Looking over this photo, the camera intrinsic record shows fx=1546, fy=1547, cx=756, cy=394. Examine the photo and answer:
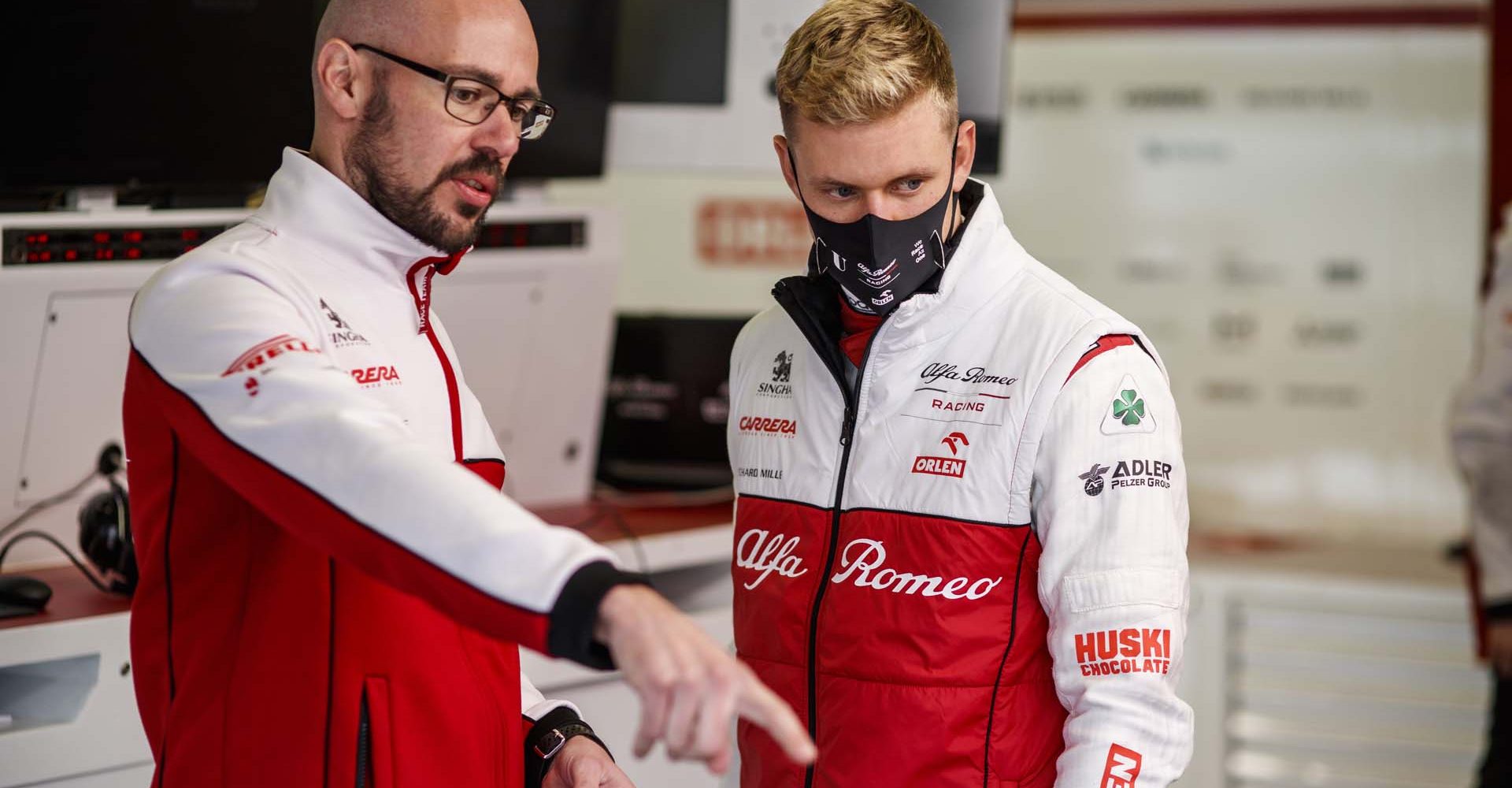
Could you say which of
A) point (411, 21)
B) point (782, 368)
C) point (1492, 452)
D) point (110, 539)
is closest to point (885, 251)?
point (782, 368)

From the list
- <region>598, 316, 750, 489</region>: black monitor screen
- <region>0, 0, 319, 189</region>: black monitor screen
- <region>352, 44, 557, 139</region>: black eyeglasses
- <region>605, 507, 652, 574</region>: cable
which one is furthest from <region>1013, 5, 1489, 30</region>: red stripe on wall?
<region>352, 44, 557, 139</region>: black eyeglasses

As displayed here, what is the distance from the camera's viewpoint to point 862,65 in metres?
1.27

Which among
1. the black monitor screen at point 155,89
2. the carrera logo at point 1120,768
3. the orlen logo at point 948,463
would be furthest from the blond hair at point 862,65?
the black monitor screen at point 155,89

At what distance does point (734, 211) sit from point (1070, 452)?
4.41 m

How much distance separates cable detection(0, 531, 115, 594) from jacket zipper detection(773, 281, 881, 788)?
1.06 metres

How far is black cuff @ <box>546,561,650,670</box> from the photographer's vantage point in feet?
2.82

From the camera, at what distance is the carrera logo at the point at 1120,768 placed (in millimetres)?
1222

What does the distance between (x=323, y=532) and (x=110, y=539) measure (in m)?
1.13

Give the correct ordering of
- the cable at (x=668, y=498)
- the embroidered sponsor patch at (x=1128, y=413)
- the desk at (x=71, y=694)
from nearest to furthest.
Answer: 1. the embroidered sponsor patch at (x=1128, y=413)
2. the desk at (x=71, y=694)
3. the cable at (x=668, y=498)

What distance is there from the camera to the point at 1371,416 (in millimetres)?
5125

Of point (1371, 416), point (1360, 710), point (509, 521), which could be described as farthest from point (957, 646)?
point (1371, 416)

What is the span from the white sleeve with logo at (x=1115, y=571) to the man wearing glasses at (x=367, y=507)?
0.41 m

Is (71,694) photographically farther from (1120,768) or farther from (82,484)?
(1120,768)

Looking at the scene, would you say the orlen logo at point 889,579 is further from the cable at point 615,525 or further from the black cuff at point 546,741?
the cable at point 615,525
